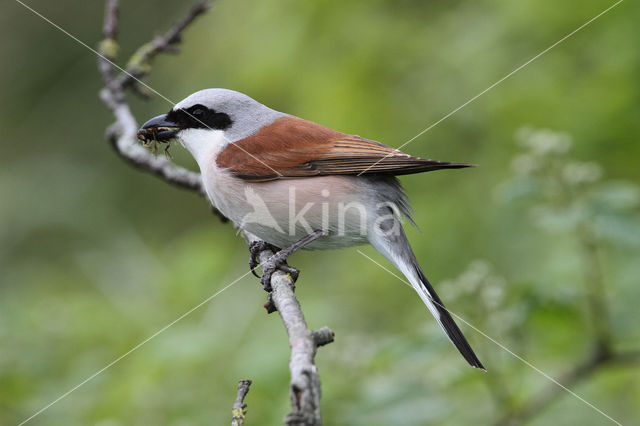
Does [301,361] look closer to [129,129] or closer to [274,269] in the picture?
[274,269]

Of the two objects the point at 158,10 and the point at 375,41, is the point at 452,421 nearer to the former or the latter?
the point at 375,41

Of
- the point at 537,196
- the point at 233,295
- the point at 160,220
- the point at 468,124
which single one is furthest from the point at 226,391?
the point at 160,220

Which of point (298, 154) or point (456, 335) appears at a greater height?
point (298, 154)

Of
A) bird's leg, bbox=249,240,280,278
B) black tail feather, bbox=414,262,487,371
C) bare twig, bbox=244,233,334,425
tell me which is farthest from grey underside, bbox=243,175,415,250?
bare twig, bbox=244,233,334,425

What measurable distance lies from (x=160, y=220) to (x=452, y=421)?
5.31 meters

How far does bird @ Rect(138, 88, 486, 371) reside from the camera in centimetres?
319

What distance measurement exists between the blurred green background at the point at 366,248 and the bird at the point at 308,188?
0.34m

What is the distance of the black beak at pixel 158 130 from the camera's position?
340 cm

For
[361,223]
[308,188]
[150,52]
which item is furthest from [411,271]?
[150,52]

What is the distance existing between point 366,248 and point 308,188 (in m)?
1.89

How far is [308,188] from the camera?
10.7ft

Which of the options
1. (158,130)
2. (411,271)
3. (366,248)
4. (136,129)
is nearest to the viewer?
(411,271)

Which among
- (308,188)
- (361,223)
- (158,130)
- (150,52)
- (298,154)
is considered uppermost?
(150,52)

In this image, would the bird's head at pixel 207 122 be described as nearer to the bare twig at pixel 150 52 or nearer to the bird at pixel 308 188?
the bird at pixel 308 188
